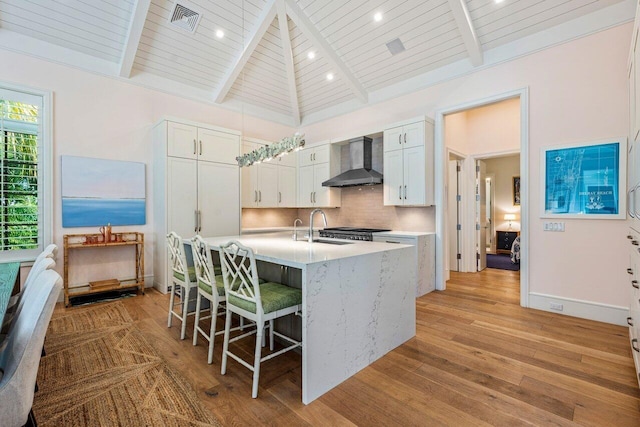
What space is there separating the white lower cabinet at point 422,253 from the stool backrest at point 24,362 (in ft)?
12.3

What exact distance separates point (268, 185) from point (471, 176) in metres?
3.95

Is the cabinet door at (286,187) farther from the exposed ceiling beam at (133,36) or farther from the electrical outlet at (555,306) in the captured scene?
the electrical outlet at (555,306)

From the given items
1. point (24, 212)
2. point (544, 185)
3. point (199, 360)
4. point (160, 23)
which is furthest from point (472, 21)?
point (24, 212)

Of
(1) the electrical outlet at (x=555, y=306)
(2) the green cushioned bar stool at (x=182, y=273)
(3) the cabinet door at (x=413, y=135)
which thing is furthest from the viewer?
(3) the cabinet door at (x=413, y=135)

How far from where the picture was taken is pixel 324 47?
14.8 ft

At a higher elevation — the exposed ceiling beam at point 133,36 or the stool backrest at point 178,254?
the exposed ceiling beam at point 133,36

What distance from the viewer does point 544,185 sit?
11.5ft

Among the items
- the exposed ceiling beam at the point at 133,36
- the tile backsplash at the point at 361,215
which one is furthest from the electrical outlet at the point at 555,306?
the exposed ceiling beam at the point at 133,36

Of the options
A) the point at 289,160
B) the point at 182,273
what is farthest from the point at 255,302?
the point at 289,160

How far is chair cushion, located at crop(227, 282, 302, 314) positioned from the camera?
6.71 ft

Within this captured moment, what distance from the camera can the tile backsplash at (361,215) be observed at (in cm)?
481

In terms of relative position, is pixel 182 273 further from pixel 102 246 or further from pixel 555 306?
pixel 555 306

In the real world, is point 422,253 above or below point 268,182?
below

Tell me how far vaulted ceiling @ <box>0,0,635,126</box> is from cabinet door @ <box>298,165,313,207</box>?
1.70 meters
